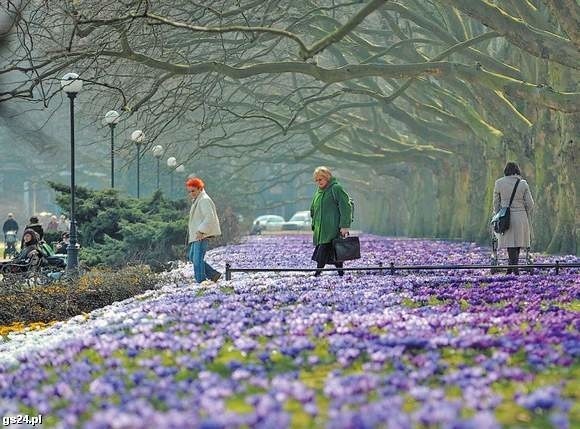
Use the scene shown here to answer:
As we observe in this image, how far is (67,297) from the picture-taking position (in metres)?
16.0

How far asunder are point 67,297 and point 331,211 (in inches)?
155

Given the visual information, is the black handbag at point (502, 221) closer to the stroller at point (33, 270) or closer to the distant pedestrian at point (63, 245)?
the stroller at point (33, 270)

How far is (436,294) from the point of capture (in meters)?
12.9

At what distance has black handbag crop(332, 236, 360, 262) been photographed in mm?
16719

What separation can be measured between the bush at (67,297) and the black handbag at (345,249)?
10.6 feet

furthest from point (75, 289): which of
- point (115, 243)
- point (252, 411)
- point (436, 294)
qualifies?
point (252, 411)

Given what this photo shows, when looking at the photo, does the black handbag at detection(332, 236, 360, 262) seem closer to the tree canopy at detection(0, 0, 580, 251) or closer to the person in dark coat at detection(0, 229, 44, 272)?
the tree canopy at detection(0, 0, 580, 251)

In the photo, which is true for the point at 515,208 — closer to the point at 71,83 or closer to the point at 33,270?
the point at 33,270

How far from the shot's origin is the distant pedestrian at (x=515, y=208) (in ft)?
54.8

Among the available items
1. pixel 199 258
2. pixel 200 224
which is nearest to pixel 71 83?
pixel 200 224

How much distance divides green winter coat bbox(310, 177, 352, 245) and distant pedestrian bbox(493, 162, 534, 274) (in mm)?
2178

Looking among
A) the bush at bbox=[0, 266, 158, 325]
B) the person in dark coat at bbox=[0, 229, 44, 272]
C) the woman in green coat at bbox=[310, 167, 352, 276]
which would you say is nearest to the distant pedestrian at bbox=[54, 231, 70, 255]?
the person in dark coat at bbox=[0, 229, 44, 272]

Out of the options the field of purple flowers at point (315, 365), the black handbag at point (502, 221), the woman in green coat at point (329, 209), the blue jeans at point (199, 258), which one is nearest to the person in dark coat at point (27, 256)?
the blue jeans at point (199, 258)

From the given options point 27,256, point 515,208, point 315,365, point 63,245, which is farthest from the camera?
point 63,245
